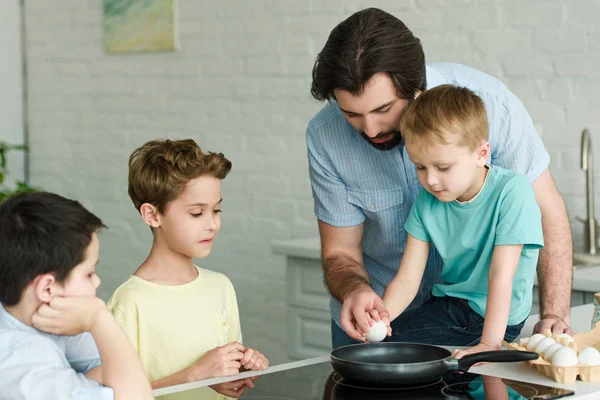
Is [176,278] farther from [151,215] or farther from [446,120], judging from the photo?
[446,120]

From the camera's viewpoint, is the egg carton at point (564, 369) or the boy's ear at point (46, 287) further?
the egg carton at point (564, 369)

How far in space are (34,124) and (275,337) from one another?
2045 millimetres

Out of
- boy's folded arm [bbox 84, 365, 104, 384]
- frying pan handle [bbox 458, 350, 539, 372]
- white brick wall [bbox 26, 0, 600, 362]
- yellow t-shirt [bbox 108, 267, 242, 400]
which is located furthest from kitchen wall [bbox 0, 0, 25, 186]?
frying pan handle [bbox 458, 350, 539, 372]

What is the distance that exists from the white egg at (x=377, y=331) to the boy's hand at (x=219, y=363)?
10.0 inches

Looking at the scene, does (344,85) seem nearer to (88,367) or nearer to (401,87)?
(401,87)

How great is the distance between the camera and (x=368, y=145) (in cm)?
222

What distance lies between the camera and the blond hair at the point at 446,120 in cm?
174

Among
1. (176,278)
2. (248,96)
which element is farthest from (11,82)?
(176,278)

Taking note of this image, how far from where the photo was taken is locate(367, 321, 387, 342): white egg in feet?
5.82

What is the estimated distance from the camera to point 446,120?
5.70 ft

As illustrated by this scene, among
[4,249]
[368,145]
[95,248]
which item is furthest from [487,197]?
[4,249]

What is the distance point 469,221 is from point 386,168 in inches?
16.3

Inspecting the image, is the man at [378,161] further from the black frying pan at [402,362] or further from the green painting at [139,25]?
the green painting at [139,25]

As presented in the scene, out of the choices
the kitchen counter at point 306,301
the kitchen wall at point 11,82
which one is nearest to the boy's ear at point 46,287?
the kitchen counter at point 306,301
